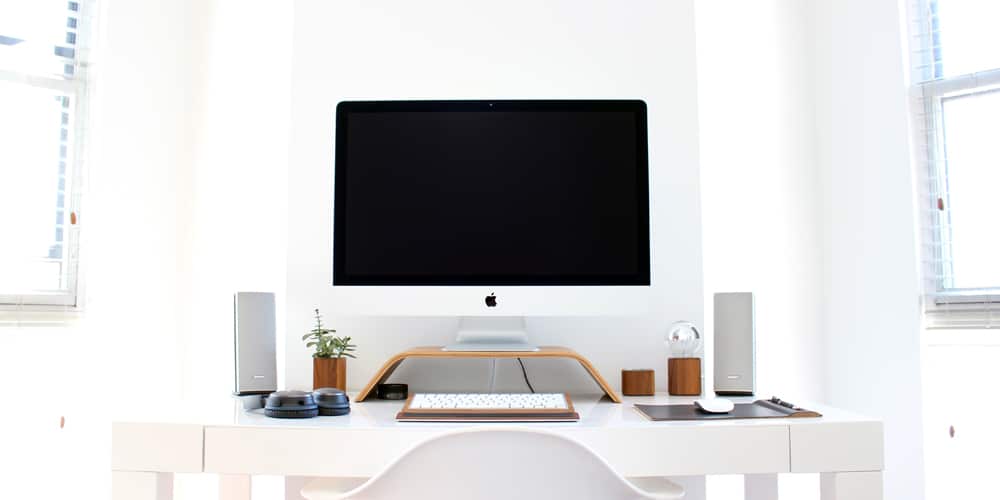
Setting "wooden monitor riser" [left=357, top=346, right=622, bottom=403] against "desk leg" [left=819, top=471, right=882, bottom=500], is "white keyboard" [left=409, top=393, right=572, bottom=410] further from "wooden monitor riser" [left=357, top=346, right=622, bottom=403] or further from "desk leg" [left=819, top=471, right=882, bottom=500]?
"desk leg" [left=819, top=471, right=882, bottom=500]

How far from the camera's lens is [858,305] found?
2.46m

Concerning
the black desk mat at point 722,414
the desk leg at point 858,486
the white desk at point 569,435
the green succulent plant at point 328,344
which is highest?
the green succulent plant at point 328,344

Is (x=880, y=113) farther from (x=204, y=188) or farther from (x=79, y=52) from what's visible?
(x=79, y=52)

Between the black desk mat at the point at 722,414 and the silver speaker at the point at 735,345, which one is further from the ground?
the silver speaker at the point at 735,345

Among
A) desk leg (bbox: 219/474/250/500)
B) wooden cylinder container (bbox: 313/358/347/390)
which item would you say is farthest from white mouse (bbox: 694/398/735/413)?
desk leg (bbox: 219/474/250/500)

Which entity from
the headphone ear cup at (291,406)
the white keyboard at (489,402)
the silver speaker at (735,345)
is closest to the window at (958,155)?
the silver speaker at (735,345)

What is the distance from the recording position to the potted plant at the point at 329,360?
82.2 inches

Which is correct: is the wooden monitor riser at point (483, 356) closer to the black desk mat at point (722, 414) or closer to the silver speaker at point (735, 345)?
the black desk mat at point (722, 414)

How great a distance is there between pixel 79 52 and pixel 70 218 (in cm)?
56

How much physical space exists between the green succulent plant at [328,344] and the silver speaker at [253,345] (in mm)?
126

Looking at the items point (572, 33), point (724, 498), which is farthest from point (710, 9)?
point (724, 498)

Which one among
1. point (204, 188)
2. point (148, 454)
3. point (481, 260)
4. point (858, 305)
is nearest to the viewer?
point (148, 454)

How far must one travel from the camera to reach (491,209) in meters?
1.98

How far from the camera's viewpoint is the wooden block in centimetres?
205
